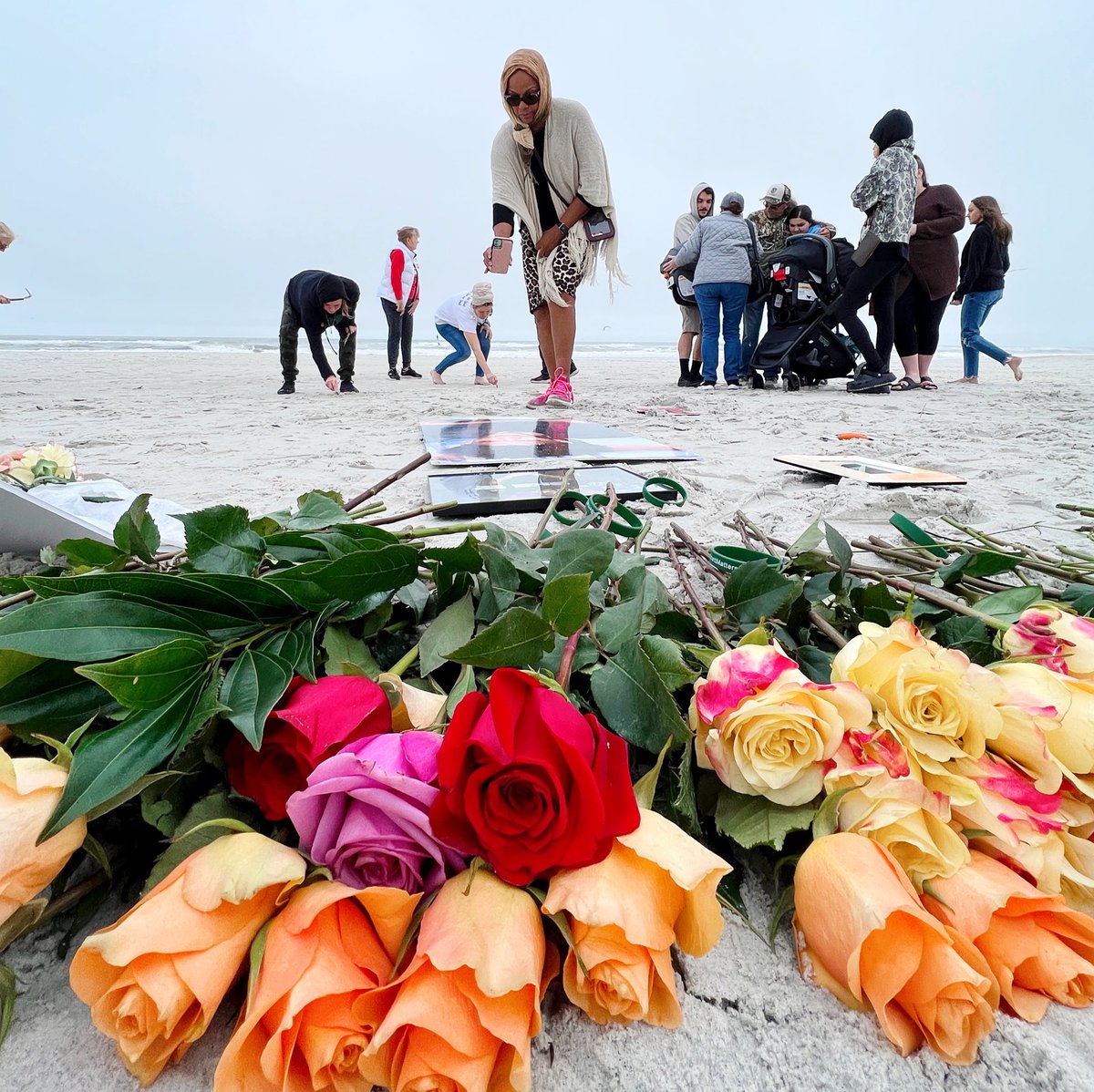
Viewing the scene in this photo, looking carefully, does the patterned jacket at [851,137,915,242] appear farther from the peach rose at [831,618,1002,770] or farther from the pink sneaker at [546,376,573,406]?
the peach rose at [831,618,1002,770]

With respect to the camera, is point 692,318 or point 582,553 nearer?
point 582,553

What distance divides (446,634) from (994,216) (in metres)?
7.41

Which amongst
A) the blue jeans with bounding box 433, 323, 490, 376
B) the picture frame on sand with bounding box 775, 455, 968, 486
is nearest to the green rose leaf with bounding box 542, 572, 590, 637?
the picture frame on sand with bounding box 775, 455, 968, 486

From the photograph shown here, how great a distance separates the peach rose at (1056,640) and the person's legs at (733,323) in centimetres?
586

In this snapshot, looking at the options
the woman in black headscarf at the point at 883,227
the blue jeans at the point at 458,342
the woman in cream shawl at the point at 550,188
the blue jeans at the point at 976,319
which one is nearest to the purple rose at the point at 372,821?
the woman in cream shawl at the point at 550,188

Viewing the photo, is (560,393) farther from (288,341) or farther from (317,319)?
(288,341)

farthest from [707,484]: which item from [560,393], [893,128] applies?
[893,128]

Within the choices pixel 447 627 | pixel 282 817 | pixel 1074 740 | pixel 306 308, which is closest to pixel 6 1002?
pixel 282 817

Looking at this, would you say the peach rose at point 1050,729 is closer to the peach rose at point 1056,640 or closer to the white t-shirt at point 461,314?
the peach rose at point 1056,640

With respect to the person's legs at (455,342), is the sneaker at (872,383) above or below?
below

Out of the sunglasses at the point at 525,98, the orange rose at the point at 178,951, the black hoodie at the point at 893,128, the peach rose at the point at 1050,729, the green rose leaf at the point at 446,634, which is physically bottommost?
the orange rose at the point at 178,951

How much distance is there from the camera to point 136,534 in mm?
548

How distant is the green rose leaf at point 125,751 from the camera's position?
343 millimetres

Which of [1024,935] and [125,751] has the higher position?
[125,751]
